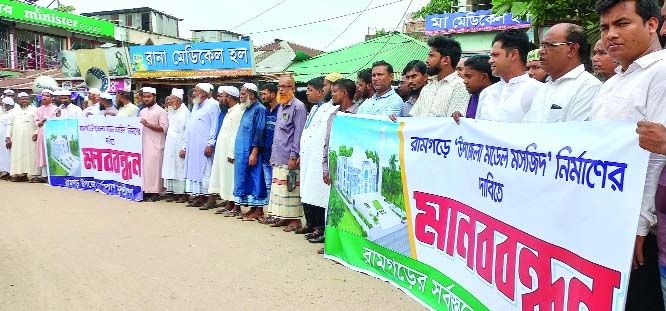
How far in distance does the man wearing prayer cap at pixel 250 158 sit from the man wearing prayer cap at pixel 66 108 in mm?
4727

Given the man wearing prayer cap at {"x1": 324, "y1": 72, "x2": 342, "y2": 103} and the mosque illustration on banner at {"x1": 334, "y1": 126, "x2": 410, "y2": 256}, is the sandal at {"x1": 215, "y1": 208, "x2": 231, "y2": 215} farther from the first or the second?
the mosque illustration on banner at {"x1": 334, "y1": 126, "x2": 410, "y2": 256}

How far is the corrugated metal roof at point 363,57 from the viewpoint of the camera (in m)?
17.3

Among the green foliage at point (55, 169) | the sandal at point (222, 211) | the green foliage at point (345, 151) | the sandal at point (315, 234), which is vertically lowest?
the sandal at point (222, 211)

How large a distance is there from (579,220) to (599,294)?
0.30m

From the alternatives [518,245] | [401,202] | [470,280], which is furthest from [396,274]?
[518,245]

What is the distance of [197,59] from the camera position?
56.4 feet

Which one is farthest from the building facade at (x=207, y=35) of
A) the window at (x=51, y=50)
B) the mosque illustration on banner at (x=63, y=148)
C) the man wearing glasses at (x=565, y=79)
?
the man wearing glasses at (x=565, y=79)

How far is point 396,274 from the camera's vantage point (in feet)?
13.9

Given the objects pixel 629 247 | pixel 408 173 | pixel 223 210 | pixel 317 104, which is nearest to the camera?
pixel 629 247

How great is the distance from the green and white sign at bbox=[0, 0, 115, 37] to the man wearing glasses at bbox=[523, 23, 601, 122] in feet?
97.9

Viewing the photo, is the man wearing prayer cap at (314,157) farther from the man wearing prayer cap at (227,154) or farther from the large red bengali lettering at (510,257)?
the large red bengali lettering at (510,257)

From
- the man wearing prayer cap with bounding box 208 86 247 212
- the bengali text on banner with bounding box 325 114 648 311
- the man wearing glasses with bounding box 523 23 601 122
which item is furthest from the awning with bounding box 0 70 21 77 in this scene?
the man wearing glasses with bounding box 523 23 601 122

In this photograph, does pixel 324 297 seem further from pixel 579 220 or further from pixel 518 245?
pixel 579 220

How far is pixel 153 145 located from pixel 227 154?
162 centimetres
